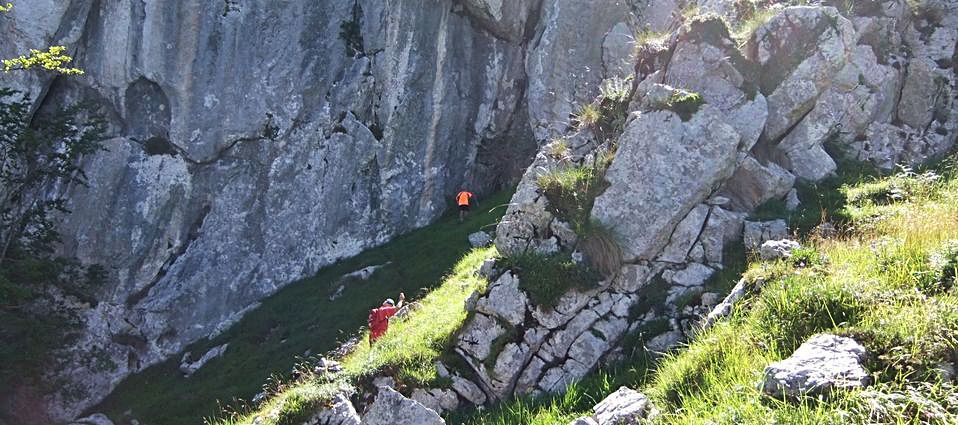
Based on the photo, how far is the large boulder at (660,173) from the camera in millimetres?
11719

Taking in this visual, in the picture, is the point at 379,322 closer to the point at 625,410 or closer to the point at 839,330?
the point at 625,410

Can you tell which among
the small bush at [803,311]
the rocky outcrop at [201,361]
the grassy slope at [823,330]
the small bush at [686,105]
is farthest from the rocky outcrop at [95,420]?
the small bush at [803,311]

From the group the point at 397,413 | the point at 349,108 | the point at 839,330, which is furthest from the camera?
the point at 349,108

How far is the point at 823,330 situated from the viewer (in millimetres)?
6664

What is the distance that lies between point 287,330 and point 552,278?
46.9 feet

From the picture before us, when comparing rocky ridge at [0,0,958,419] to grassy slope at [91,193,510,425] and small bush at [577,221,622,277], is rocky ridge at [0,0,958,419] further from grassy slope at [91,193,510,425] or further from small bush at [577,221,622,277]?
small bush at [577,221,622,277]

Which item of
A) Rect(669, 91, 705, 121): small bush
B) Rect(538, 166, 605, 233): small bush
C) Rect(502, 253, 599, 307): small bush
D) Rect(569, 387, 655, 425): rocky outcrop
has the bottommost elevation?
Rect(569, 387, 655, 425): rocky outcrop

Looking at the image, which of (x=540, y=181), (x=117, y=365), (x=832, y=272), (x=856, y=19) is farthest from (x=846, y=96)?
(x=117, y=365)

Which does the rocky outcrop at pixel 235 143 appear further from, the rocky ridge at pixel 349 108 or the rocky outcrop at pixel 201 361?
the rocky outcrop at pixel 201 361

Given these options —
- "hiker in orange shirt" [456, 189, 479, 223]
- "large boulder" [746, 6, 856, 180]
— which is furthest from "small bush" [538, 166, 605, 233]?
"hiker in orange shirt" [456, 189, 479, 223]

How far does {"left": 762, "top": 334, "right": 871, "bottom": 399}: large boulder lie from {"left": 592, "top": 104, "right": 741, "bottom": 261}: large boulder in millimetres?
5483

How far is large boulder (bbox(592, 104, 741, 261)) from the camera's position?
1172cm

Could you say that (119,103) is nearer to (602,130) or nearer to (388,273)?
(388,273)

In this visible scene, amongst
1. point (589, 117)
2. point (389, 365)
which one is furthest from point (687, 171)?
point (389, 365)
